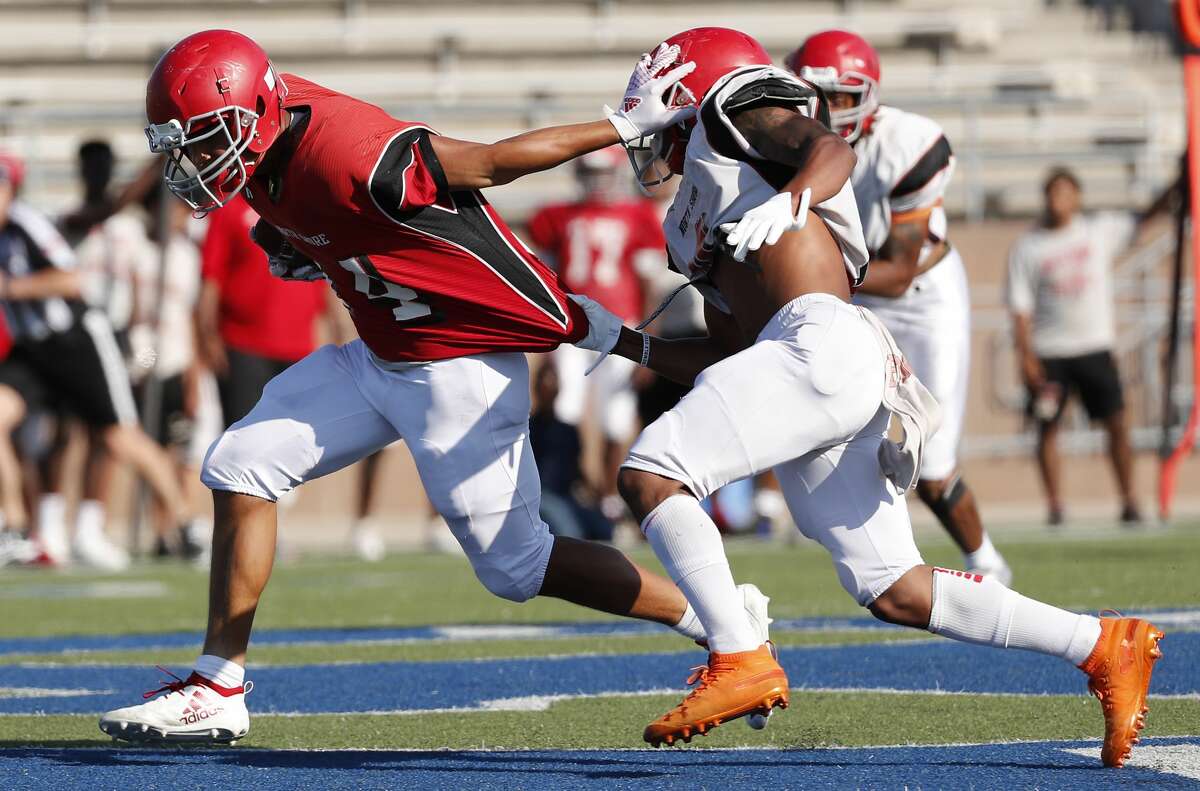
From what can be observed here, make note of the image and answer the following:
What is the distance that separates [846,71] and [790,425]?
258 cm

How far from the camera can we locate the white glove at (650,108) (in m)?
3.92

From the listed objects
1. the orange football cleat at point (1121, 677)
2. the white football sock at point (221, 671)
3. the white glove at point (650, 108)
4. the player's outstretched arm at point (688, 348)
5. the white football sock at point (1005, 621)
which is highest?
the white glove at point (650, 108)

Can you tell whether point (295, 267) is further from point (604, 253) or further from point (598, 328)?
point (604, 253)

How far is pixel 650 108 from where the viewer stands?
3.92 meters

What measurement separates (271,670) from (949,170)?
2.73 meters

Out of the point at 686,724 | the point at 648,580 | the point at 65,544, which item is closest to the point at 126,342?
the point at 65,544

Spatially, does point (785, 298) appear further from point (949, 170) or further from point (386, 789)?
point (949, 170)

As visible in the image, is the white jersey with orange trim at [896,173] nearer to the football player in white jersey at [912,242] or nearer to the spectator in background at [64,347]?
the football player in white jersey at [912,242]

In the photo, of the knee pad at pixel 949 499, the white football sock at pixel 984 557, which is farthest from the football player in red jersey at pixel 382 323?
the white football sock at pixel 984 557

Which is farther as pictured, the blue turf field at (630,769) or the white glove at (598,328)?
the white glove at (598,328)

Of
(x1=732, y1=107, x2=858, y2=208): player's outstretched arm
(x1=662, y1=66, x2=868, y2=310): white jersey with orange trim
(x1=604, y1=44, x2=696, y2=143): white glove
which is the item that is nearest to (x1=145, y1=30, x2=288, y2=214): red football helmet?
(x1=604, y1=44, x2=696, y2=143): white glove

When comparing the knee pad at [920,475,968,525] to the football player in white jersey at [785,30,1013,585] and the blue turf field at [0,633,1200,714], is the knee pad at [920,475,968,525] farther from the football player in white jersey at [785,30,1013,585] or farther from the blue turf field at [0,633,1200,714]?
the blue turf field at [0,633,1200,714]

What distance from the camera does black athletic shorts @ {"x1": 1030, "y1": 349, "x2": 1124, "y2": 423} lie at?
10914mm

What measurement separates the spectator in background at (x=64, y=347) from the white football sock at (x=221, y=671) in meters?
5.71
